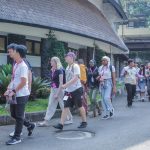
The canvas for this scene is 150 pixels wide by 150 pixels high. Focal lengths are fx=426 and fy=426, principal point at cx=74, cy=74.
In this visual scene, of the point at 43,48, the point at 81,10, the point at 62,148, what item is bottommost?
the point at 62,148

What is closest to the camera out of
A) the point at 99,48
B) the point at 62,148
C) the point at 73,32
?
the point at 62,148

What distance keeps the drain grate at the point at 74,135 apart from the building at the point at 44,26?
643 cm

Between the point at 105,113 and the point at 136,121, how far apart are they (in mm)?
1068

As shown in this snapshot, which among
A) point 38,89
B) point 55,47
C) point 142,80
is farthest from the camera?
point 142,80

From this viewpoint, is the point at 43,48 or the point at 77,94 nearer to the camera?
the point at 77,94

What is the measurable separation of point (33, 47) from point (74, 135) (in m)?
9.84

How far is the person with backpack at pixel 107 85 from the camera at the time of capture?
472 inches

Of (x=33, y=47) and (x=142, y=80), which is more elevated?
(x=33, y=47)

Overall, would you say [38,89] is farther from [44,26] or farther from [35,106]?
[44,26]

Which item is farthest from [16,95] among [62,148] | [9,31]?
[9,31]

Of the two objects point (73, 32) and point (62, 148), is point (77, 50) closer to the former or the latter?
point (73, 32)

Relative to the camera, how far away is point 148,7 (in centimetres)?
6744

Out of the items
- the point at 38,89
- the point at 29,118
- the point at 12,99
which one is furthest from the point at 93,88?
the point at 12,99

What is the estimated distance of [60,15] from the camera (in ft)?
60.5
